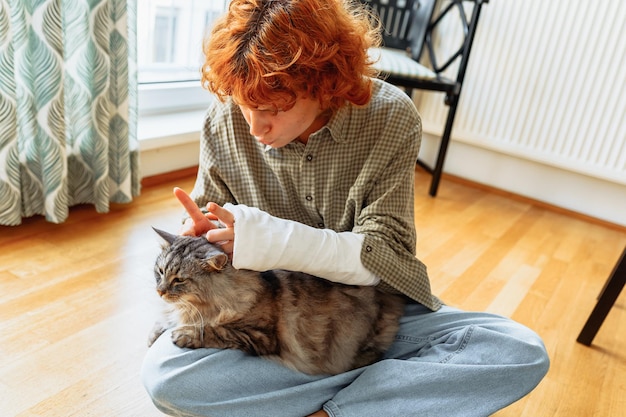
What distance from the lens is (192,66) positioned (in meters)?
2.60

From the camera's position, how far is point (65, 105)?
1741mm

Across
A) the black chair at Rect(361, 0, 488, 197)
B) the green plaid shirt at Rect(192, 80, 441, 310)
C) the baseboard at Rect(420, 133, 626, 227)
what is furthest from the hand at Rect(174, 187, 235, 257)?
the baseboard at Rect(420, 133, 626, 227)

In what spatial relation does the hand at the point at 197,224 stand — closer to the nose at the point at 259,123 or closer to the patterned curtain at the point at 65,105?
the nose at the point at 259,123

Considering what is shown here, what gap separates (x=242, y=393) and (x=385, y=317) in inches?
13.7

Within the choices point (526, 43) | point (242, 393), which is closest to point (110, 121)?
point (242, 393)

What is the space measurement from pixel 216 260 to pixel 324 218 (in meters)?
0.34

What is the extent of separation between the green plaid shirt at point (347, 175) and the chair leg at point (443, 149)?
1.53m

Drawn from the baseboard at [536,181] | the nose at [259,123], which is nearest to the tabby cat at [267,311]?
the nose at [259,123]

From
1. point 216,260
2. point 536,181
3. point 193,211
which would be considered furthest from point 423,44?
point 216,260

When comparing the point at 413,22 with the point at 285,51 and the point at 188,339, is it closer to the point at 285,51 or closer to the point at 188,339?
the point at 285,51

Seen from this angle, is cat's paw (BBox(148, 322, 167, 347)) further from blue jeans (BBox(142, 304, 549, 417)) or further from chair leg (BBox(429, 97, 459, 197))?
chair leg (BBox(429, 97, 459, 197))

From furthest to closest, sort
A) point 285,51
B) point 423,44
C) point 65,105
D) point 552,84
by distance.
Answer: point 423,44
point 552,84
point 65,105
point 285,51

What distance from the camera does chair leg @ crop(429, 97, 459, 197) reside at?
8.61ft

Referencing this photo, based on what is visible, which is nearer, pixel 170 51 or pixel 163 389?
pixel 163 389
